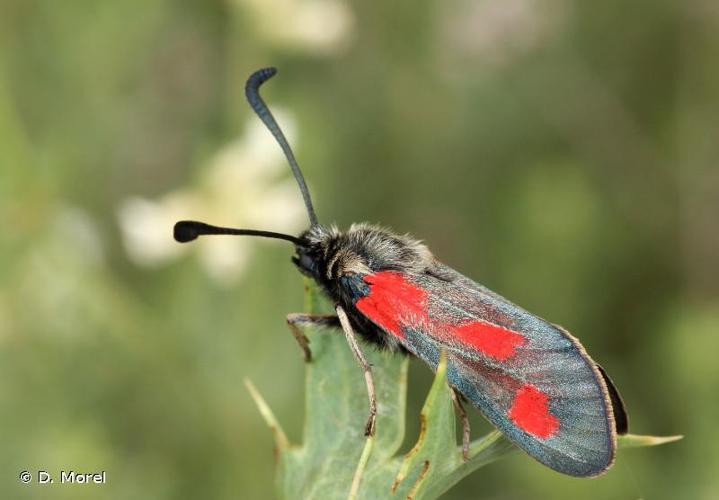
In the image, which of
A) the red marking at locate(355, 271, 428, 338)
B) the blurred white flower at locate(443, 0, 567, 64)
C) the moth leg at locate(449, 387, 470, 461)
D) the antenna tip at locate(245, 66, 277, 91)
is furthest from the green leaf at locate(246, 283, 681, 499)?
the blurred white flower at locate(443, 0, 567, 64)

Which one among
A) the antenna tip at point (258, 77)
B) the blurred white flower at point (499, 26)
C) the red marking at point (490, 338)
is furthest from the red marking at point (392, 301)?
the blurred white flower at point (499, 26)

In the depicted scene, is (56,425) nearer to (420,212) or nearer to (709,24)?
(420,212)

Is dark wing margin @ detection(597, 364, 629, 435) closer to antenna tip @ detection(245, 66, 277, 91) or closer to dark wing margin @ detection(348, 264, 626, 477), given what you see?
dark wing margin @ detection(348, 264, 626, 477)

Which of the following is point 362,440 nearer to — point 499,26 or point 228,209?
point 228,209

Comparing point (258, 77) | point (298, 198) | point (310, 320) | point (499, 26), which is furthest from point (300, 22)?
point (310, 320)

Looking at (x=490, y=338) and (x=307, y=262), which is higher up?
(x=307, y=262)

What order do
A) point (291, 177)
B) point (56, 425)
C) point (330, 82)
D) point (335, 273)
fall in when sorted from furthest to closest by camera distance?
point (330, 82)
point (291, 177)
point (56, 425)
point (335, 273)

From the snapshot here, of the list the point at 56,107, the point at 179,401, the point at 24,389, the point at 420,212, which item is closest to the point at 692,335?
the point at 420,212

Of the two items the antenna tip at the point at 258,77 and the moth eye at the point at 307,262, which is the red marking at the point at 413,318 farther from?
the antenna tip at the point at 258,77
